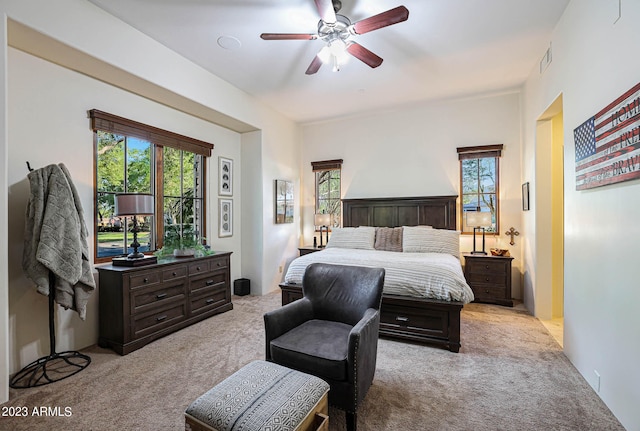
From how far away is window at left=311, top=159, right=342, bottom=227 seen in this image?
5.91m

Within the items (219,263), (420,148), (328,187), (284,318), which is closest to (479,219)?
(420,148)

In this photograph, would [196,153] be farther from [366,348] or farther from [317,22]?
[366,348]

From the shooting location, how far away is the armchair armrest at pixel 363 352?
6.01 feet

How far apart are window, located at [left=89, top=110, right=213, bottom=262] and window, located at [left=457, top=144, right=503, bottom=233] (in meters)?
4.15

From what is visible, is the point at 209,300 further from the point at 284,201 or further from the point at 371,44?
the point at 371,44

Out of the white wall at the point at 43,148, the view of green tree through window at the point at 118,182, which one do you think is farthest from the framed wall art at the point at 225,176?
the white wall at the point at 43,148

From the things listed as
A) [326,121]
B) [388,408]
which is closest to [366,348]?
[388,408]

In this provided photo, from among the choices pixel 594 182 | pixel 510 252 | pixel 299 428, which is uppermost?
pixel 594 182

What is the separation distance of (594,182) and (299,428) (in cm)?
259

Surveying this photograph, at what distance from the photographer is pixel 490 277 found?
4.34 meters

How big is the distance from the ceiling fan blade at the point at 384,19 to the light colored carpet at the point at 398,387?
2.86 meters

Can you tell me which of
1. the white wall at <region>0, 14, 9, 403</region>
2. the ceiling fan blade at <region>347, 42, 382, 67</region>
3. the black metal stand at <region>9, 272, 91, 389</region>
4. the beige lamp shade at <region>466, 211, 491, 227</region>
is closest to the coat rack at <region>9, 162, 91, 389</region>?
the black metal stand at <region>9, 272, 91, 389</region>

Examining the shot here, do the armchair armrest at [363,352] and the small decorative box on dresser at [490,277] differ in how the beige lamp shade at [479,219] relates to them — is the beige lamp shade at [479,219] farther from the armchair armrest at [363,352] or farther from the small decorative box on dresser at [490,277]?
the armchair armrest at [363,352]

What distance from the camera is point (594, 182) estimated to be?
222cm
